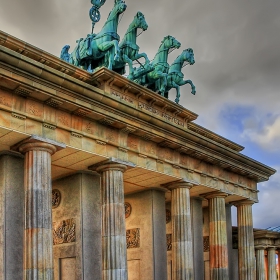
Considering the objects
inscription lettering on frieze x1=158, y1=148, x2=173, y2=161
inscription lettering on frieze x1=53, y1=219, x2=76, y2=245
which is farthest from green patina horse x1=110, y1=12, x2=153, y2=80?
inscription lettering on frieze x1=53, y1=219, x2=76, y2=245

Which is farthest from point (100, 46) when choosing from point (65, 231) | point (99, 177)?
point (65, 231)

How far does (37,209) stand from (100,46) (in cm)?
1054

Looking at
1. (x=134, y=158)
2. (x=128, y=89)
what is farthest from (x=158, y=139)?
(x=128, y=89)

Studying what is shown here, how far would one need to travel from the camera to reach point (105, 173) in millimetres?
19422

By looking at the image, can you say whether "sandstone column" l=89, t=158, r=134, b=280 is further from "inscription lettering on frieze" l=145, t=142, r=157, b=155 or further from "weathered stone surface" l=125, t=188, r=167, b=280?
"weathered stone surface" l=125, t=188, r=167, b=280

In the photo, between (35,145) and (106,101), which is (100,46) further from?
(35,145)

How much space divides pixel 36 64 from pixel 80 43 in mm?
9389

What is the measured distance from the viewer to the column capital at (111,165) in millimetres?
19094

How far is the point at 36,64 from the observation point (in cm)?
1555

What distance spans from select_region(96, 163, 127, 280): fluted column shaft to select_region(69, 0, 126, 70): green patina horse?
6215mm

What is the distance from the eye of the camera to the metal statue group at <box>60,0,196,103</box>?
24.0 meters

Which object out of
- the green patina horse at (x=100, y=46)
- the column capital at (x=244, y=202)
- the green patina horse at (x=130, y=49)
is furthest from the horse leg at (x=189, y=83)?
the column capital at (x=244, y=202)

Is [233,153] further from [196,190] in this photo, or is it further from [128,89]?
[128,89]

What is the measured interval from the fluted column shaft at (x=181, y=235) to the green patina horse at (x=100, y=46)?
6896mm
